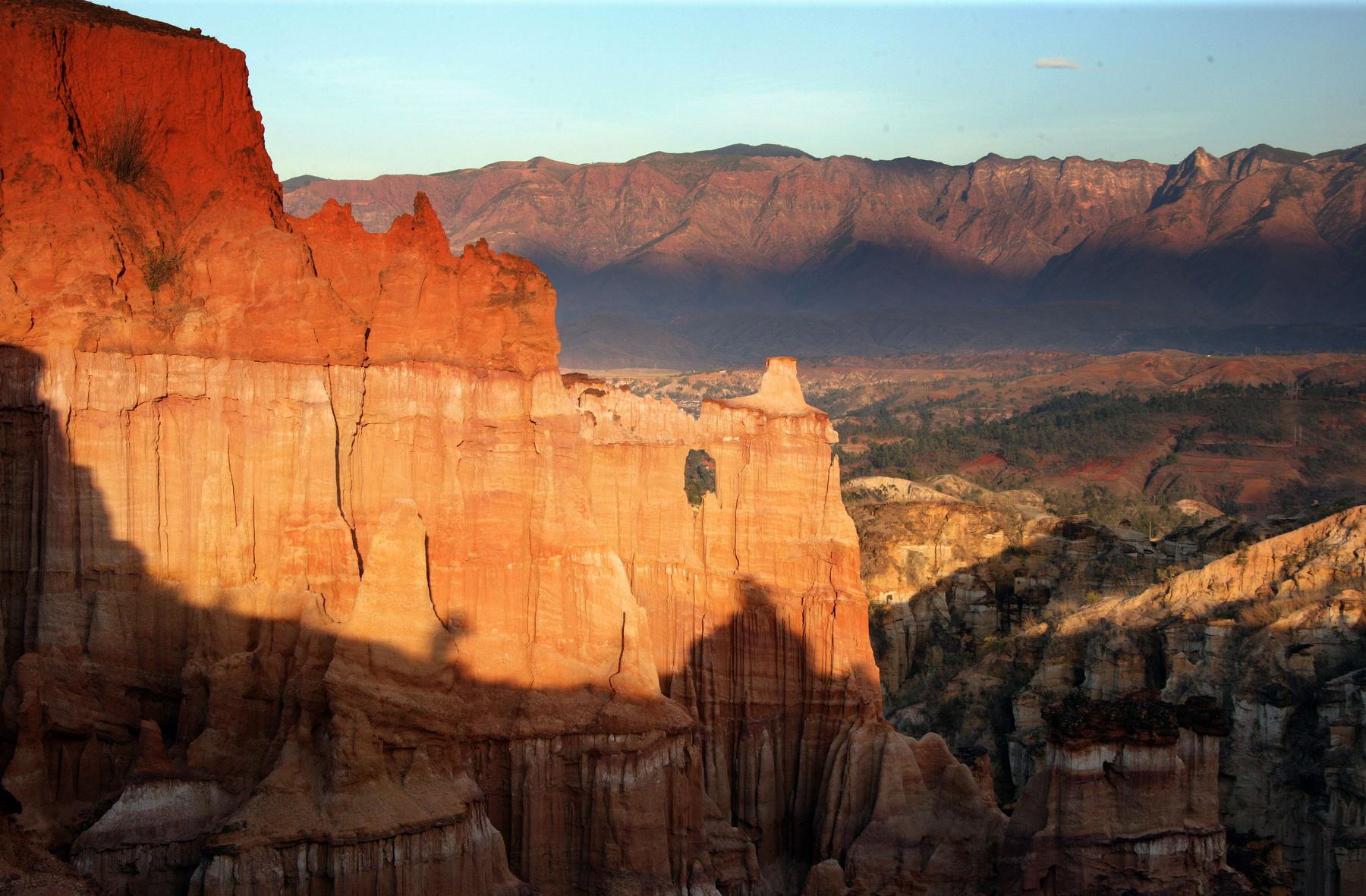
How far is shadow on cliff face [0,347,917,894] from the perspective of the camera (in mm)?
29500

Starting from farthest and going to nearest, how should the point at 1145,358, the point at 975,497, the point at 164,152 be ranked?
the point at 1145,358, the point at 975,497, the point at 164,152

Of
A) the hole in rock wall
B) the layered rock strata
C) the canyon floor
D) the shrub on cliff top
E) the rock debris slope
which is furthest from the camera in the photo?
the hole in rock wall

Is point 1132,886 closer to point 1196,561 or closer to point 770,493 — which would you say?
point 770,493

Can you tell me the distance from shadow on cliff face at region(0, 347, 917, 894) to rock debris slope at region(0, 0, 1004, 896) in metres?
0.06

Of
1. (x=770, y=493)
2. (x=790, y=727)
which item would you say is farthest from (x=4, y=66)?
(x=790, y=727)

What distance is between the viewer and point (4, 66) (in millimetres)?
33375

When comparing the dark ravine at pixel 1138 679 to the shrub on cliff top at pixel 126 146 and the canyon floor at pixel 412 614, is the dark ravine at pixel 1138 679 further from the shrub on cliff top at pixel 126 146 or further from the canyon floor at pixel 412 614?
the shrub on cliff top at pixel 126 146

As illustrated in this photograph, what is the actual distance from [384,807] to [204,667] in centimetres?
423

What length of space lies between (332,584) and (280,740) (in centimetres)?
339

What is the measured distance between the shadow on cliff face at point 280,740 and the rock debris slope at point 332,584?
62 mm

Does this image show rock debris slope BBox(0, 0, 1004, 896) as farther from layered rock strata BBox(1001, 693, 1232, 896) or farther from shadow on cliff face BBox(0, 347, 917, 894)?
layered rock strata BBox(1001, 693, 1232, 896)

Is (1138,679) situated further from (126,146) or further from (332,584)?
(126,146)

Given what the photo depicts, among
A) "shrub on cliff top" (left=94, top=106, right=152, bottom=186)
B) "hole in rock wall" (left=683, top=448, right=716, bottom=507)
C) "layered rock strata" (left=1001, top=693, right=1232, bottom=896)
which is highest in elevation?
"shrub on cliff top" (left=94, top=106, right=152, bottom=186)

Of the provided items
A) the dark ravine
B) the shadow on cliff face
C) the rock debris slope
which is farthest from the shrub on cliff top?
the dark ravine
